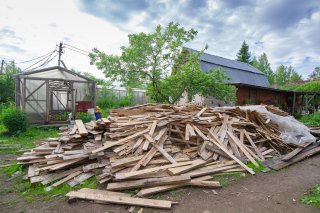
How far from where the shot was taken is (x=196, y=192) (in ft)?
13.8

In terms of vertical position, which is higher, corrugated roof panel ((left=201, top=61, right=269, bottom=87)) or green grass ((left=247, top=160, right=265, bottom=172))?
corrugated roof panel ((left=201, top=61, right=269, bottom=87))

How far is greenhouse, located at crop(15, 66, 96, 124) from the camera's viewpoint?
11.9 meters

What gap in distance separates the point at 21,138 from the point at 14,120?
1.08m

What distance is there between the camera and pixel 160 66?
12.9m

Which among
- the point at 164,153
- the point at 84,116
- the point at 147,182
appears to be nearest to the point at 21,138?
the point at 84,116

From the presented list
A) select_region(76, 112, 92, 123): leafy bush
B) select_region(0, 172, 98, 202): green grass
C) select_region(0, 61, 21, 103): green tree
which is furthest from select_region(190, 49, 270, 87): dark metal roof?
select_region(0, 61, 21, 103): green tree

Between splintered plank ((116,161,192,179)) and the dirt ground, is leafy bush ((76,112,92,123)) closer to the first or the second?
the dirt ground

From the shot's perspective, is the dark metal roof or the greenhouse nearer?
the greenhouse

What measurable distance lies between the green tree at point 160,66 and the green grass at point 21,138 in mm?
4908

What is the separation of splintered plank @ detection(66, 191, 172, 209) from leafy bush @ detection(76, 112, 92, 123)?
9.23 metres

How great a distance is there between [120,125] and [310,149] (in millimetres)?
6361

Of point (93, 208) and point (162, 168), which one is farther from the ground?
point (162, 168)

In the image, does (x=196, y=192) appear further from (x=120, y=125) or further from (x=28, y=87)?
(x=28, y=87)

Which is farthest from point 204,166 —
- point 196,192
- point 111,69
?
point 111,69
